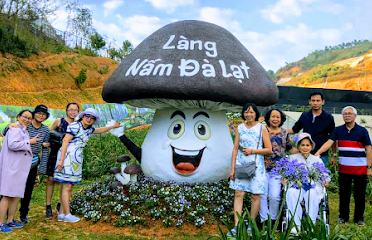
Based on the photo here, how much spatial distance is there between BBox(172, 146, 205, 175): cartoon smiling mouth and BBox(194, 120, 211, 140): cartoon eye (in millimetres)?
251

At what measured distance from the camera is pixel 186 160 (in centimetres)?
541

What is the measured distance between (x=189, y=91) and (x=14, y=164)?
2.50 meters

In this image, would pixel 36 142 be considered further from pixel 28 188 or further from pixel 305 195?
pixel 305 195

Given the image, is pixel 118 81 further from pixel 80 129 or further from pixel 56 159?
pixel 56 159

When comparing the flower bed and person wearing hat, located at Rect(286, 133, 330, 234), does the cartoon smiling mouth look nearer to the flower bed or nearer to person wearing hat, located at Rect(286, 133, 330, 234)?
the flower bed

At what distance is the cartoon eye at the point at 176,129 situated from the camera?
220 inches

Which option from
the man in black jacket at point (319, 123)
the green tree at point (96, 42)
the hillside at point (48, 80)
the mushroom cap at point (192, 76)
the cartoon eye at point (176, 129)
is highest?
the green tree at point (96, 42)

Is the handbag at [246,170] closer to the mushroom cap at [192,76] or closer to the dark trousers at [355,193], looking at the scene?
the mushroom cap at [192,76]

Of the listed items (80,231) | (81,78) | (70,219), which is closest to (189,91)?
(80,231)

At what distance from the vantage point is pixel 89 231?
4.64 metres

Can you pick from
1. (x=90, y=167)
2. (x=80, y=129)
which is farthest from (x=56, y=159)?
(x=90, y=167)

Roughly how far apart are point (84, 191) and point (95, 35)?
1434 inches

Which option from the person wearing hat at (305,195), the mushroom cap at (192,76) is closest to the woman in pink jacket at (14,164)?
the mushroom cap at (192,76)

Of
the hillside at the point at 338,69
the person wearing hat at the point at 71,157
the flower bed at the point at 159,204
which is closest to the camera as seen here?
the person wearing hat at the point at 71,157
